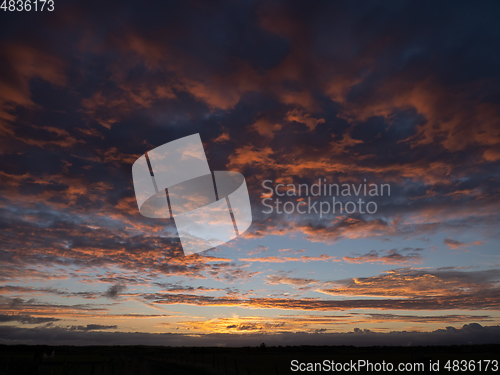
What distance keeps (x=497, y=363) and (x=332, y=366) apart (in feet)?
96.2

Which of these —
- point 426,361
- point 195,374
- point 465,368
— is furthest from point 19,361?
point 465,368

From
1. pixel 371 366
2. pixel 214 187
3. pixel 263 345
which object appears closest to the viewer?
pixel 214 187

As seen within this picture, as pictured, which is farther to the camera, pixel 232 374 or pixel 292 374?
pixel 292 374

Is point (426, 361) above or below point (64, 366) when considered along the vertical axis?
above

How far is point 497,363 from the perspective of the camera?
53.2 metres

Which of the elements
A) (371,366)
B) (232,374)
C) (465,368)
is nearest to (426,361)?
(232,374)

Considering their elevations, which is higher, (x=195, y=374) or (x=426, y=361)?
(x=426, y=361)

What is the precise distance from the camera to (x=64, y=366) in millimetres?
13453

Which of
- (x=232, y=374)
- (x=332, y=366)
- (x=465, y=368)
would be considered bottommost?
(x=465, y=368)

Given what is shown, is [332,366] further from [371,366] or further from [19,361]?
[19,361]

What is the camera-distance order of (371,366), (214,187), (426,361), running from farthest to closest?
(371,366)
(214,187)
(426,361)

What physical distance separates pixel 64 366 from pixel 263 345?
590 feet

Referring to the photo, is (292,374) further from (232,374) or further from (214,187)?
(214,187)

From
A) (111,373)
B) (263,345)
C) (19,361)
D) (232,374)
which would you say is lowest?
(263,345)
